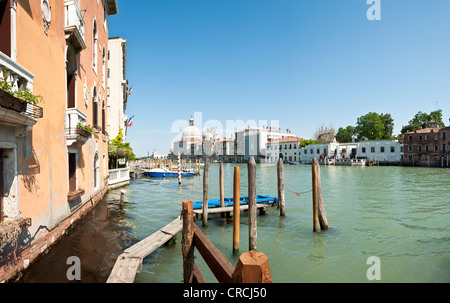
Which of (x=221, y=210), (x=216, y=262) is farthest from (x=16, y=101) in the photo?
(x=221, y=210)

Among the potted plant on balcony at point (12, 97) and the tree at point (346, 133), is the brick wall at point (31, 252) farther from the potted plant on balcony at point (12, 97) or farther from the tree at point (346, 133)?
the tree at point (346, 133)

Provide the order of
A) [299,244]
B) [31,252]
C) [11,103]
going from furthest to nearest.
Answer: [299,244] < [31,252] < [11,103]

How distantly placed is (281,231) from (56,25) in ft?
25.7

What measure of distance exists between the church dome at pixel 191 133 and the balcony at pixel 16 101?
8960 centimetres

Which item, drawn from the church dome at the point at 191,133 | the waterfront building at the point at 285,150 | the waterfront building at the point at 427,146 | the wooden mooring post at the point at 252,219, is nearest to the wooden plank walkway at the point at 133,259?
the wooden mooring post at the point at 252,219

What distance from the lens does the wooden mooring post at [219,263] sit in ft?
4.37

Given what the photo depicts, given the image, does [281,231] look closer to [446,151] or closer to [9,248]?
[9,248]

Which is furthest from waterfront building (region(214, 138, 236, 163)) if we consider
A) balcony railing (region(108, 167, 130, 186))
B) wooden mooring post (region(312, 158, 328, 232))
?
wooden mooring post (region(312, 158, 328, 232))

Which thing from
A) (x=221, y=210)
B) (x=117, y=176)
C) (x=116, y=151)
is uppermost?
(x=116, y=151)

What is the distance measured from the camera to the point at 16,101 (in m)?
3.46

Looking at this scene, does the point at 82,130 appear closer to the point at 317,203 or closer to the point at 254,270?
the point at 254,270

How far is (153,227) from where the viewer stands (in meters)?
8.23

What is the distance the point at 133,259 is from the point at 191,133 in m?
91.7
